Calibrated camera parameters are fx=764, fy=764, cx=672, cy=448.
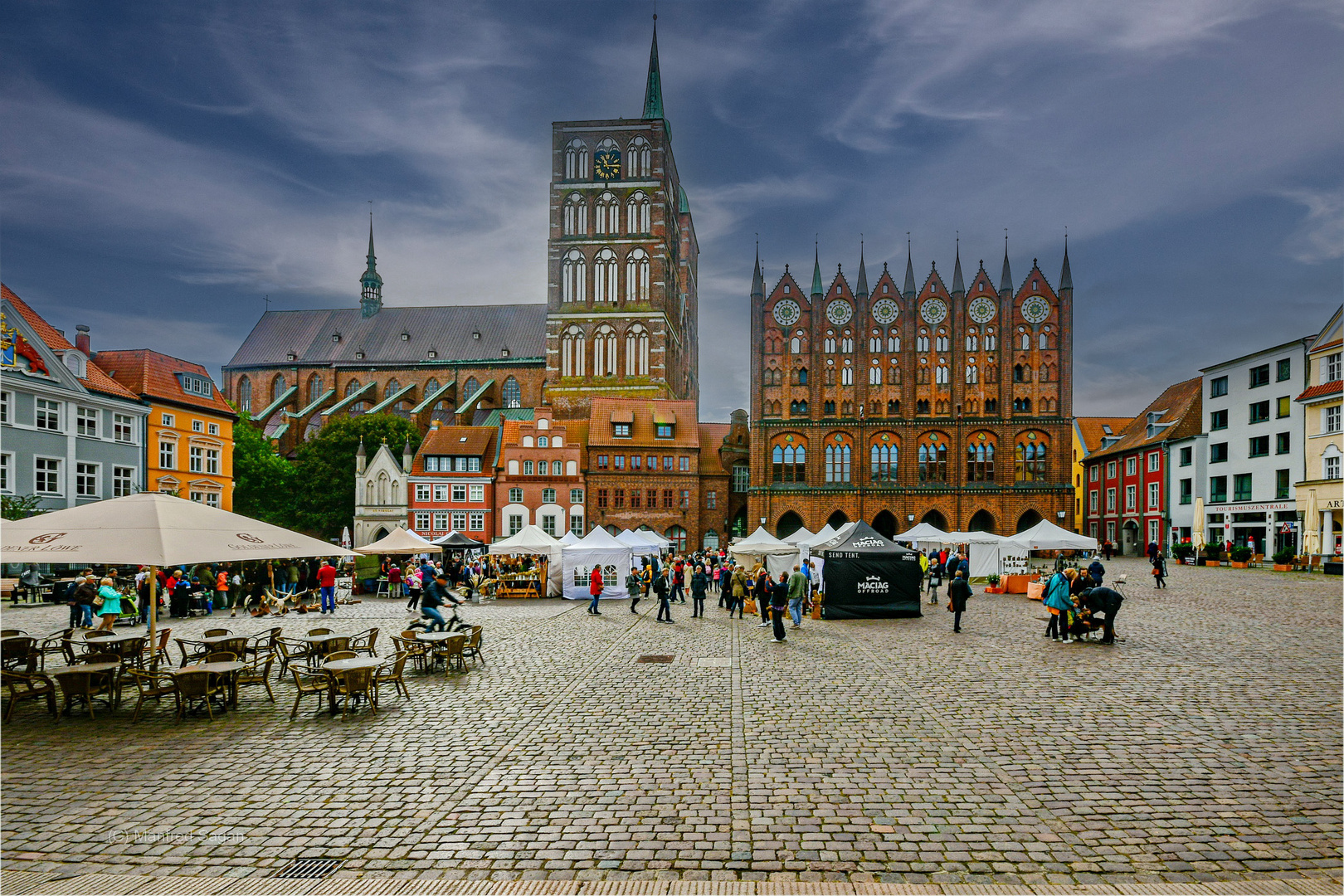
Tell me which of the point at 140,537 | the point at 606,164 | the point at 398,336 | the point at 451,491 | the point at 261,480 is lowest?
the point at 451,491

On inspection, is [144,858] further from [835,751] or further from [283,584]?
[283,584]

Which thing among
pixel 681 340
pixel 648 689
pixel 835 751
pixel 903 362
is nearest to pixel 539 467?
pixel 903 362

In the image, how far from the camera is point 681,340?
80.2 m

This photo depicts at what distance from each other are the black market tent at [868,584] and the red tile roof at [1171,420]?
118 ft

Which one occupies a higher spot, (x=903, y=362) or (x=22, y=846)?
(x=903, y=362)

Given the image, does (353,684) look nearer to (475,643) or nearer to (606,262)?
(475,643)

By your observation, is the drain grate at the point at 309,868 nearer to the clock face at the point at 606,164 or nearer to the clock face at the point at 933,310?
the clock face at the point at 933,310

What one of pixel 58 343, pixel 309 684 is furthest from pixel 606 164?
pixel 309 684

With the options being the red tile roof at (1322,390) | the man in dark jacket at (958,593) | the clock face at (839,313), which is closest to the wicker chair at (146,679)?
the man in dark jacket at (958,593)

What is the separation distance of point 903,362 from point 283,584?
40936 millimetres

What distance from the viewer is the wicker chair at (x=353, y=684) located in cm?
955

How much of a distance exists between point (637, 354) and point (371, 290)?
38219mm

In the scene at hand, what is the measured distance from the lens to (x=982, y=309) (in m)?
52.1

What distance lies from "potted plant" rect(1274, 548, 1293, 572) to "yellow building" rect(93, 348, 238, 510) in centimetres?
4794
